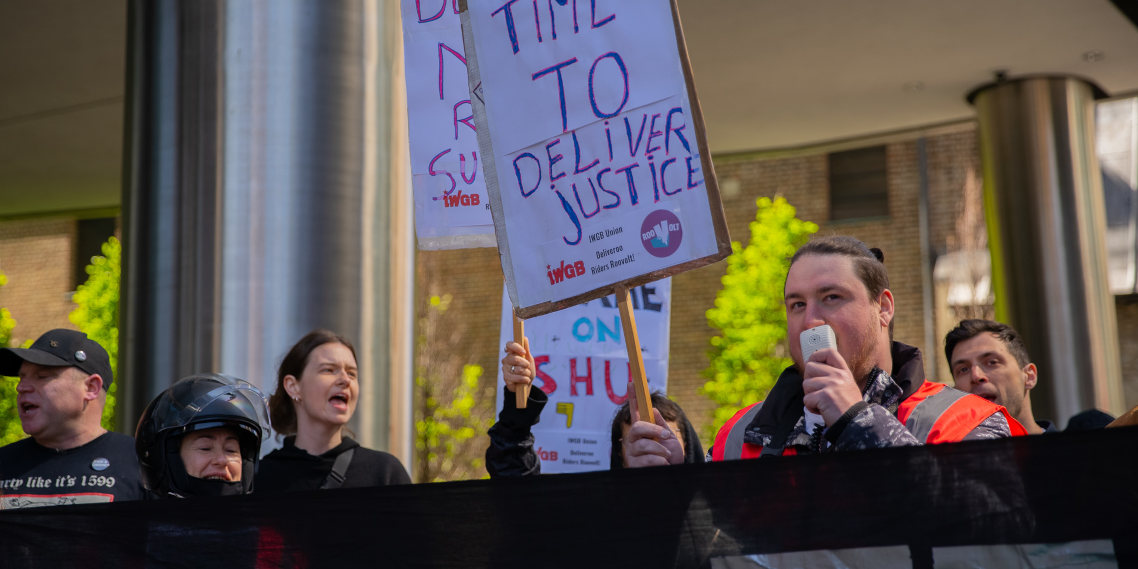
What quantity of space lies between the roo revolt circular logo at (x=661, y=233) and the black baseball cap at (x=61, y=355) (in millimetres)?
2610

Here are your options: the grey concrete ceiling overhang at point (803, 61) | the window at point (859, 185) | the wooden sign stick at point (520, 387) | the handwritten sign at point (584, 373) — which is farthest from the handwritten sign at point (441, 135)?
the window at point (859, 185)

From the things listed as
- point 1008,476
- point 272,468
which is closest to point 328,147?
point 272,468

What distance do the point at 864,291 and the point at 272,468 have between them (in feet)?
8.12

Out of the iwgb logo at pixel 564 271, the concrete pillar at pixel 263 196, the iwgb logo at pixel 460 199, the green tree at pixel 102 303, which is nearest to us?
the iwgb logo at pixel 564 271

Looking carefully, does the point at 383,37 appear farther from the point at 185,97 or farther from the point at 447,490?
the point at 447,490

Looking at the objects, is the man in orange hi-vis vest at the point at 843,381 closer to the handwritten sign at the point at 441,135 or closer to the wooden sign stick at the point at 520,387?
the wooden sign stick at the point at 520,387

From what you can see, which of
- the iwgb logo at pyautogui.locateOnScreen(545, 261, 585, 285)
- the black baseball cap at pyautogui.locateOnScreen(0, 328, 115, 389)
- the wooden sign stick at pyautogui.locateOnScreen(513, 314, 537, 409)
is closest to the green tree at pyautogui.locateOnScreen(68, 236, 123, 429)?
the black baseball cap at pyautogui.locateOnScreen(0, 328, 115, 389)

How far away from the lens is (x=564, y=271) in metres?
2.99

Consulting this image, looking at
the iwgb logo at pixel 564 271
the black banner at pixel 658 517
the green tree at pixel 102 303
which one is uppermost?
the green tree at pixel 102 303

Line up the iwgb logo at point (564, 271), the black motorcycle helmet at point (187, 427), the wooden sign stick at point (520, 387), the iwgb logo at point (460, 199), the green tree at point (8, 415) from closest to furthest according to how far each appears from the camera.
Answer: the iwgb logo at point (564, 271) < the black motorcycle helmet at point (187, 427) < the wooden sign stick at point (520, 387) < the iwgb logo at point (460, 199) < the green tree at point (8, 415)

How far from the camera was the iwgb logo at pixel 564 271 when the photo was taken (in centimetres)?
295

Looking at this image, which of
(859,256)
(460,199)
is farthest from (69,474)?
(859,256)

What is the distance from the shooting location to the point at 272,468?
4.28m

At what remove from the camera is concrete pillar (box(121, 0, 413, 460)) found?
20.9ft
